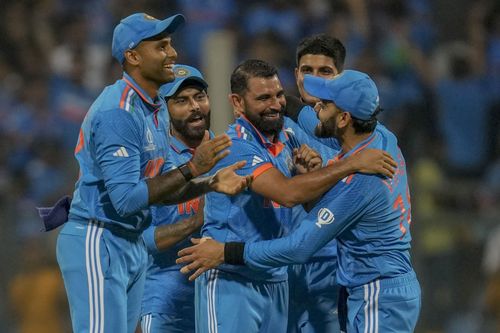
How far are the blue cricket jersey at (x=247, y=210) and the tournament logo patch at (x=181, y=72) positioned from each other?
784 millimetres

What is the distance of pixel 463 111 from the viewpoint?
11.4m

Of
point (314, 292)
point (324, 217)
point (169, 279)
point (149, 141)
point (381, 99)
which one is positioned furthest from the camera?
point (381, 99)

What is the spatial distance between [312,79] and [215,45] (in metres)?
4.04

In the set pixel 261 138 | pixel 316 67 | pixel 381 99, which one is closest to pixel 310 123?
pixel 316 67

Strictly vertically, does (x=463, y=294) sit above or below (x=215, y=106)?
below

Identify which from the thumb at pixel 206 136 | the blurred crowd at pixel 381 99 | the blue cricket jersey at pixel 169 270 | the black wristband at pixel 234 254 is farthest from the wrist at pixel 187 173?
the blurred crowd at pixel 381 99

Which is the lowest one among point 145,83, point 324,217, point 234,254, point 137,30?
point 234,254

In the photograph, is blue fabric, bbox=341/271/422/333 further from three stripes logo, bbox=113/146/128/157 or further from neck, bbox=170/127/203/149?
neck, bbox=170/127/203/149

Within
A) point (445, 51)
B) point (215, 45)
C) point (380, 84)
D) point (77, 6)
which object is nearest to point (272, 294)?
point (215, 45)

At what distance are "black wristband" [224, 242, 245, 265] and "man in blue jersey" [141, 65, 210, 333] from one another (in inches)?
29.9

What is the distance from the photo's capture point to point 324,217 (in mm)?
5758

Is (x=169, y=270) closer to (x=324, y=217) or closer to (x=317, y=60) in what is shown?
(x=324, y=217)

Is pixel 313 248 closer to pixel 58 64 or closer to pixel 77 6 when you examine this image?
pixel 58 64

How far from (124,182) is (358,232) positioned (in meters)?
1.27
